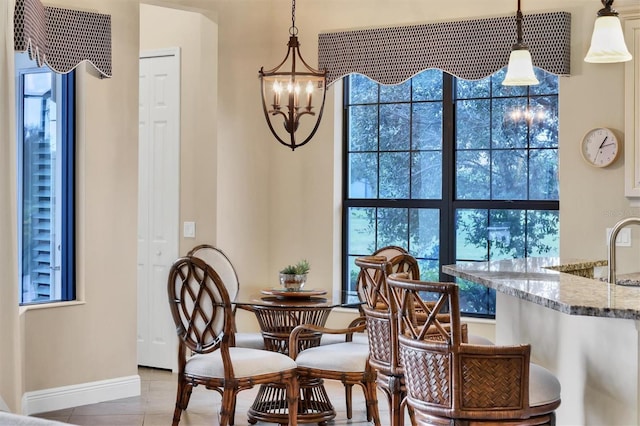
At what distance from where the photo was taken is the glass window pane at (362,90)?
6.50m

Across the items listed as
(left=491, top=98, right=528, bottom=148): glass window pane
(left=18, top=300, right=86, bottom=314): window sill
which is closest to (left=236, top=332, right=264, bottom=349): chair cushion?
(left=18, top=300, right=86, bottom=314): window sill

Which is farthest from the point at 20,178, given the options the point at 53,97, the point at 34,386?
the point at 34,386

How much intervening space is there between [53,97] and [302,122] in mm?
1868

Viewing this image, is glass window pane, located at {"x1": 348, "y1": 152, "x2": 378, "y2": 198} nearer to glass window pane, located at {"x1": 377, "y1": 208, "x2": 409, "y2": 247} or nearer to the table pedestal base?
glass window pane, located at {"x1": 377, "y1": 208, "x2": 409, "y2": 247}

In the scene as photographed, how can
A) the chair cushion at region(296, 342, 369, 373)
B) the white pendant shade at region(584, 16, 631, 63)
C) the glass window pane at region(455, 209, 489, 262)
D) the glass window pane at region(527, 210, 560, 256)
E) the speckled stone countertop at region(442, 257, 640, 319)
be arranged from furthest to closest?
the glass window pane at region(455, 209, 489, 262) → the glass window pane at region(527, 210, 560, 256) → the chair cushion at region(296, 342, 369, 373) → the white pendant shade at region(584, 16, 631, 63) → the speckled stone countertop at region(442, 257, 640, 319)

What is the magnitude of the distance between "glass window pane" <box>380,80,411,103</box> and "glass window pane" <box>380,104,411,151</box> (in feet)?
0.14

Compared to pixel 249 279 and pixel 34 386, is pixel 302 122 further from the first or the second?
pixel 34 386

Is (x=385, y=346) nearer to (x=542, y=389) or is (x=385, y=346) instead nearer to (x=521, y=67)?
(x=542, y=389)

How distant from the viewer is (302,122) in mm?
6512

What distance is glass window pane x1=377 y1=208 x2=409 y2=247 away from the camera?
6.38 meters

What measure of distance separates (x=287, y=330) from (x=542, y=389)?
2.21 meters

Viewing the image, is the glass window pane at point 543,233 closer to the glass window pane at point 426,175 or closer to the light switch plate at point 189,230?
the glass window pane at point 426,175

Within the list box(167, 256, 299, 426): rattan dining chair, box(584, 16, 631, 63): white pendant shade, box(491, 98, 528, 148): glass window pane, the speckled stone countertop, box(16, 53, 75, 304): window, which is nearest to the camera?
the speckled stone countertop

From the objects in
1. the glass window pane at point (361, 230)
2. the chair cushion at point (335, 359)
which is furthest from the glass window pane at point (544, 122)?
the chair cushion at point (335, 359)
